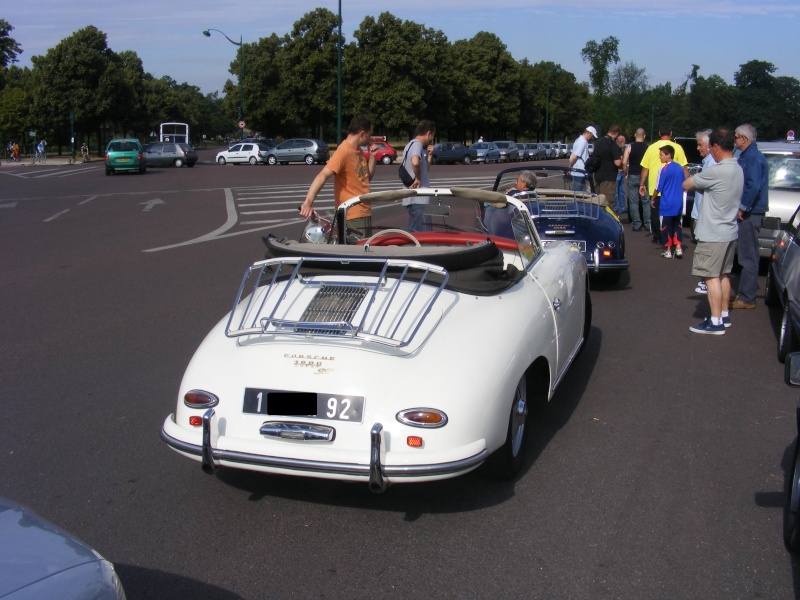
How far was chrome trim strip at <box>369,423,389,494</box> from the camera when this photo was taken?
3635 millimetres

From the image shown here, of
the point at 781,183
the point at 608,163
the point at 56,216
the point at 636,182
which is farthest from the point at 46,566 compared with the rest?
the point at 56,216

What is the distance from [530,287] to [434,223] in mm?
1176

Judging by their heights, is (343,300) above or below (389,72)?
below

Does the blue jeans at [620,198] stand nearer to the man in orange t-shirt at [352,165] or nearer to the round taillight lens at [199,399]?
the man in orange t-shirt at [352,165]

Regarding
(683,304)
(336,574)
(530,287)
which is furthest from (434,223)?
(683,304)

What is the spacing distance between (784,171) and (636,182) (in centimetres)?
371

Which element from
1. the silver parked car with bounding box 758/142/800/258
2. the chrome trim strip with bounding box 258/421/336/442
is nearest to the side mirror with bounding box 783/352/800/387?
the chrome trim strip with bounding box 258/421/336/442

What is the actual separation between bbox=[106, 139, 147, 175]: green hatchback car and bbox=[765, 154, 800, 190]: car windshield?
30.1 m

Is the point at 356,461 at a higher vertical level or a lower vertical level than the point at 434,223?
lower

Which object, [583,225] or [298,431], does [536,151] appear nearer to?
[583,225]

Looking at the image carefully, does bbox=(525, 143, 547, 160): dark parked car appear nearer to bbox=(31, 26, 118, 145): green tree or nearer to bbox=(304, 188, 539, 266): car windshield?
bbox=(31, 26, 118, 145): green tree

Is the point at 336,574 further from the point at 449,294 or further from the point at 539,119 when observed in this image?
the point at 539,119

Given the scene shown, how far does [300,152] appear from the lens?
48781mm

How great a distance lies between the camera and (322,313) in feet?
14.0
